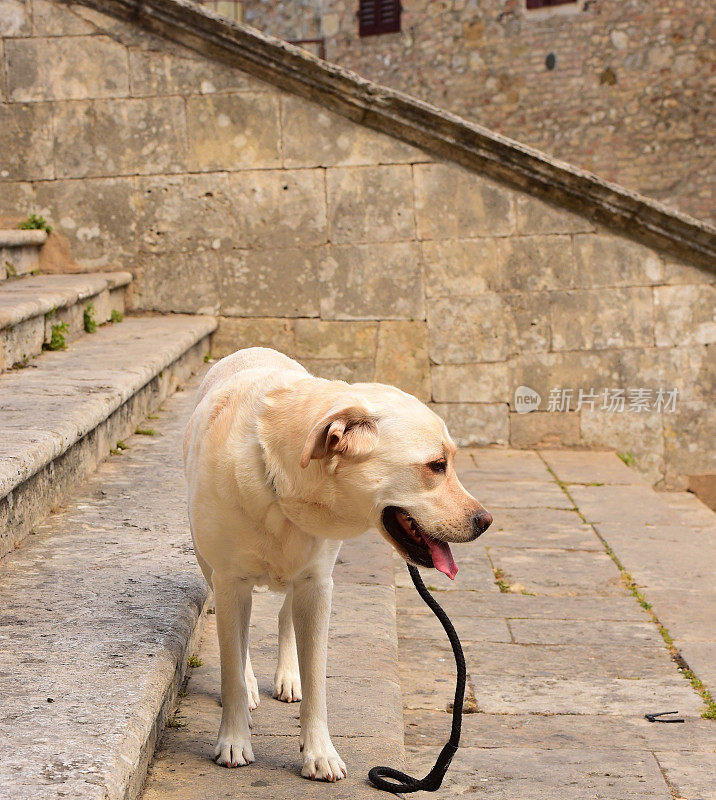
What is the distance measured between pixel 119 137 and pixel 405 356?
2651 millimetres

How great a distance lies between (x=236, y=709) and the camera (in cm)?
260

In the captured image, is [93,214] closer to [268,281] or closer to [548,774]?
[268,281]

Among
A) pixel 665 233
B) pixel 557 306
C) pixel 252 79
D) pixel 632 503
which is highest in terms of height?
pixel 252 79

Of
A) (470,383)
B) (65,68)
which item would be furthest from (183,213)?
(470,383)

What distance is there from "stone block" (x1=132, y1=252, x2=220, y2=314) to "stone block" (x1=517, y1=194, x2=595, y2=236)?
232 centimetres

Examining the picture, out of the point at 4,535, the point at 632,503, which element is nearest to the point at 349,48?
the point at 632,503

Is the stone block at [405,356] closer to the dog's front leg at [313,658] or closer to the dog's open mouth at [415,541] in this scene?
the dog's front leg at [313,658]

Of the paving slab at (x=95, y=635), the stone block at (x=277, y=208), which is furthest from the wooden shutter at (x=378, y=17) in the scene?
the paving slab at (x=95, y=635)

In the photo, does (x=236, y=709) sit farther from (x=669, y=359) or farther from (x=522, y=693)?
(x=669, y=359)

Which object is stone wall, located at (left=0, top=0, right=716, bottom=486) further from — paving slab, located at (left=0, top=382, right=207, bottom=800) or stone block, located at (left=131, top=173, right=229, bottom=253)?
paving slab, located at (left=0, top=382, right=207, bottom=800)

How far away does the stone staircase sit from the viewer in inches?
86.4

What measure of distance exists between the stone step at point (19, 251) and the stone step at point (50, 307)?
3.6 inches

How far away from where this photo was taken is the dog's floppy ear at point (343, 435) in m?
2.24

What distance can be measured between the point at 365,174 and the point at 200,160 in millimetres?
1224
